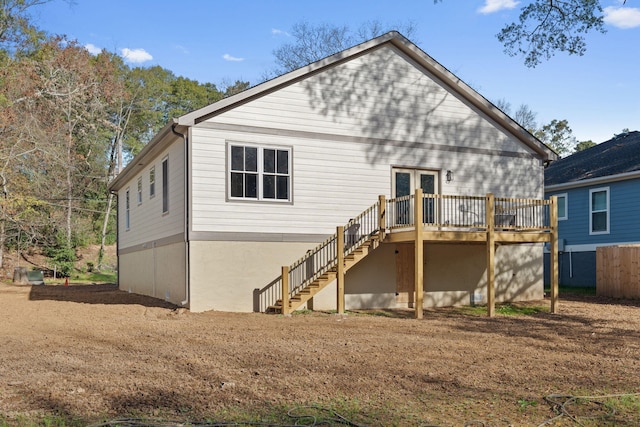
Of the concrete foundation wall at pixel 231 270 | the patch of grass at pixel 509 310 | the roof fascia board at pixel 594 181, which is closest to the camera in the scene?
the concrete foundation wall at pixel 231 270

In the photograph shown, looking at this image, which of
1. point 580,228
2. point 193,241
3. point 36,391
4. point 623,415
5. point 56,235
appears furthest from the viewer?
point 56,235

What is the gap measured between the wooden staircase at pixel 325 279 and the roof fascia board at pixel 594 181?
37.7 feet

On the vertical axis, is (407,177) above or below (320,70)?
below

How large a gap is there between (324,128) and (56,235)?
82.1ft

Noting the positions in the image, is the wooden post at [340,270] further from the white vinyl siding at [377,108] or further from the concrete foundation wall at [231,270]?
the white vinyl siding at [377,108]

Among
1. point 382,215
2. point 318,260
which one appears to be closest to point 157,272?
point 318,260

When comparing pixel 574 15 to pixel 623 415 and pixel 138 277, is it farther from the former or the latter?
pixel 138 277

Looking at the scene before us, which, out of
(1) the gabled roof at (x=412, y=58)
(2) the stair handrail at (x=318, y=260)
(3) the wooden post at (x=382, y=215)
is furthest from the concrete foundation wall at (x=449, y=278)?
(1) the gabled roof at (x=412, y=58)

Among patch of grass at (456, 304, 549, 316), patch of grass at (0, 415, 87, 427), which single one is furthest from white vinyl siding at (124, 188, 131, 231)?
patch of grass at (0, 415, 87, 427)

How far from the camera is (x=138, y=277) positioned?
2041 cm

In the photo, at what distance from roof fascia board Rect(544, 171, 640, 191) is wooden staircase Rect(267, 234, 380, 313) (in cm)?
1149

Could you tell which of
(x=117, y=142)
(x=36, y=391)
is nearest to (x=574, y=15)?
(x=36, y=391)

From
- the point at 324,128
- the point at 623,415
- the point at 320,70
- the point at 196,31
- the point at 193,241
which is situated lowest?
the point at 623,415

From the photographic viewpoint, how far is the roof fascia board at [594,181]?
69.7ft
